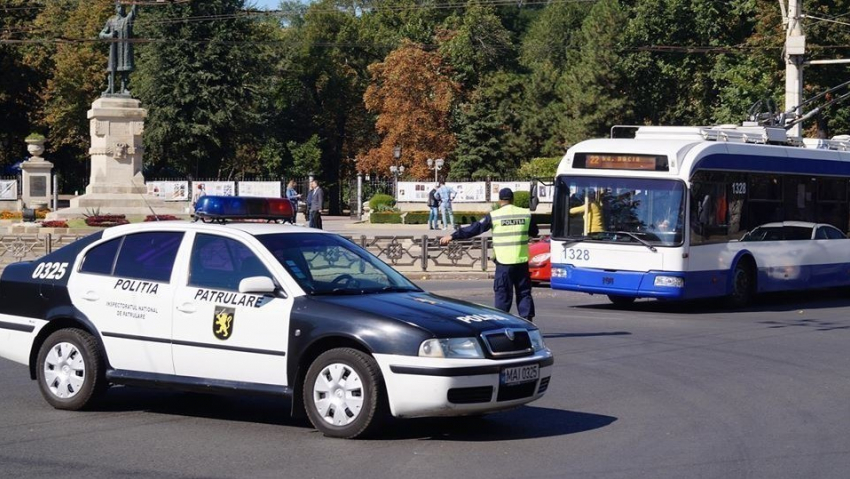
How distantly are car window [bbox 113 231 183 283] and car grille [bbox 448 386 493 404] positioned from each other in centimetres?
257

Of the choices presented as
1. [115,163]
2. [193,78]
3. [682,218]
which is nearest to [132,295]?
[682,218]

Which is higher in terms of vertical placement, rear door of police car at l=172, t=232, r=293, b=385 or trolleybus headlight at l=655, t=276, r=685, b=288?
rear door of police car at l=172, t=232, r=293, b=385

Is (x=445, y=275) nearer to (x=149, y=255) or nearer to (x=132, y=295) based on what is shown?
(x=149, y=255)

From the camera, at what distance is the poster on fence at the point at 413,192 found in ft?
212

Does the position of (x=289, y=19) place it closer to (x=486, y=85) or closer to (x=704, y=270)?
(x=486, y=85)

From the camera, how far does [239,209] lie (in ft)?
33.7

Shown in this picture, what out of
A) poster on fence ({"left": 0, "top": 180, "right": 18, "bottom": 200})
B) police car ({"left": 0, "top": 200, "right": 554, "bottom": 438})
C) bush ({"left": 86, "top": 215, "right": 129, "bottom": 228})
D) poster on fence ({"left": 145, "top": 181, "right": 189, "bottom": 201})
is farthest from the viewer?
poster on fence ({"left": 0, "top": 180, "right": 18, "bottom": 200})

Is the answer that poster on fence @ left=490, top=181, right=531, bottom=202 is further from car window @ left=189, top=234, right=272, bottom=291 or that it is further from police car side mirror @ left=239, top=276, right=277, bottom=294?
police car side mirror @ left=239, top=276, right=277, bottom=294

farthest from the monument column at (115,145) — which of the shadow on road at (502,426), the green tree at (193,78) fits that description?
the shadow on road at (502,426)

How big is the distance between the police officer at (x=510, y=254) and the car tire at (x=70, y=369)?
17.7 ft

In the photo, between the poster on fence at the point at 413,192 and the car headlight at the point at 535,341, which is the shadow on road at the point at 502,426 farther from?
the poster on fence at the point at 413,192

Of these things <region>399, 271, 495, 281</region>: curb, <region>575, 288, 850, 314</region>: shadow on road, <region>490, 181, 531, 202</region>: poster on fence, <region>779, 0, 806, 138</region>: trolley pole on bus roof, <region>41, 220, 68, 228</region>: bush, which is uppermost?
<region>779, 0, 806, 138</region>: trolley pole on bus roof

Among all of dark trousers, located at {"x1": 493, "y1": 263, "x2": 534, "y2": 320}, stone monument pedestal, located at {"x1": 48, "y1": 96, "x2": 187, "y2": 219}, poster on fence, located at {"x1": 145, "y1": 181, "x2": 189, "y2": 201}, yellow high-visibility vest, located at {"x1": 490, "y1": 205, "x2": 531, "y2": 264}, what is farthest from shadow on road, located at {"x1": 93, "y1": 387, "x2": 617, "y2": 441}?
poster on fence, located at {"x1": 145, "y1": 181, "x2": 189, "y2": 201}

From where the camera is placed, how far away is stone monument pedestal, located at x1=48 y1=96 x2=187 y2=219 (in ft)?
146
